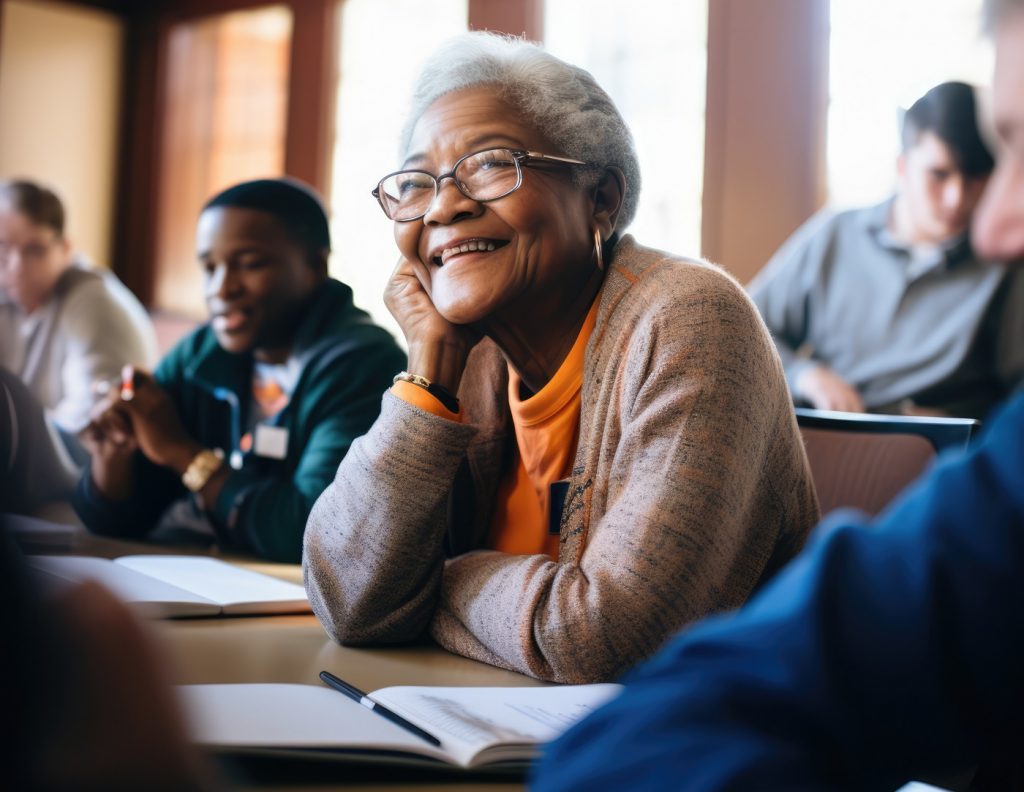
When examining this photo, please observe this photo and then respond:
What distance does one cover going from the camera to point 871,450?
1645mm

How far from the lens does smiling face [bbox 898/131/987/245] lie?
3.02m

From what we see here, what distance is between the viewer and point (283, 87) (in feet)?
19.0

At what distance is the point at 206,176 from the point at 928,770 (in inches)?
245

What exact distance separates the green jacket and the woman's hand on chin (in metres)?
0.45

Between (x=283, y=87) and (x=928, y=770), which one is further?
(x=283, y=87)

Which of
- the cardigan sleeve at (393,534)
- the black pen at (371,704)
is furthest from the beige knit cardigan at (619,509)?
the black pen at (371,704)

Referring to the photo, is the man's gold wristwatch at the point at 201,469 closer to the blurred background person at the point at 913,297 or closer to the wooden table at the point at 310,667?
the wooden table at the point at 310,667

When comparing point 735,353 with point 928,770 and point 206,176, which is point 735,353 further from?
point 206,176

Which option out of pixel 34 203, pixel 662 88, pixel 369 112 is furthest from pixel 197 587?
pixel 369 112

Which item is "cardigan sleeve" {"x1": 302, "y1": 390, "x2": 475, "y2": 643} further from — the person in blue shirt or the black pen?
the person in blue shirt

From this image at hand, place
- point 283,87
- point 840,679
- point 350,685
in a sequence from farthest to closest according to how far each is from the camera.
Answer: point 283,87 < point 350,685 < point 840,679

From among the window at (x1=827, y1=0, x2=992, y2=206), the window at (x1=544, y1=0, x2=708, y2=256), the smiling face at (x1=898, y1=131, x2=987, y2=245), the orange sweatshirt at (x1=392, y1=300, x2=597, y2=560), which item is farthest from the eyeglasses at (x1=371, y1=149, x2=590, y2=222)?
the window at (x1=544, y1=0, x2=708, y2=256)

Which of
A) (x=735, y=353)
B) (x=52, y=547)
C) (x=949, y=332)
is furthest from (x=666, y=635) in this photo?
(x=949, y=332)

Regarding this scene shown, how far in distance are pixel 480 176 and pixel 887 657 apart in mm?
1088
